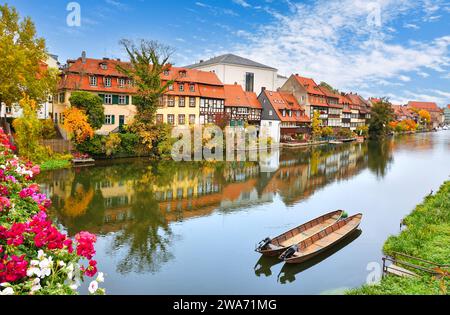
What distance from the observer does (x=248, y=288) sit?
11.7 m

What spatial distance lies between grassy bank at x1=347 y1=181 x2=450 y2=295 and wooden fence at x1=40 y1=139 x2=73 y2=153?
28622mm

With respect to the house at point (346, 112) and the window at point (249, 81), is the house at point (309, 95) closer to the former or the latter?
the window at point (249, 81)

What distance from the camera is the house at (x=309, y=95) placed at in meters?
64.9

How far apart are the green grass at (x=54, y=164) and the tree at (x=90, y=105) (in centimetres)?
497

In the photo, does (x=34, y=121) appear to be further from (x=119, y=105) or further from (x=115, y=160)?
(x=119, y=105)

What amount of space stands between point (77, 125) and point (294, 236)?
25182 millimetres

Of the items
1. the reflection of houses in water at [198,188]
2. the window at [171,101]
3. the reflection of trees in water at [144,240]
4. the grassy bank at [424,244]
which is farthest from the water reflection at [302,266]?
the window at [171,101]

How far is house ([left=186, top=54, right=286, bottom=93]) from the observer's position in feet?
217

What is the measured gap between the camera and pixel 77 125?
33.5 m

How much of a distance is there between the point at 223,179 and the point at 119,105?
62.5 ft

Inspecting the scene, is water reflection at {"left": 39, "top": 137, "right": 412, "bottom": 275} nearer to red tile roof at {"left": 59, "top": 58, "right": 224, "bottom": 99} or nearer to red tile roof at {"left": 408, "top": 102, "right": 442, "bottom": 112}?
red tile roof at {"left": 59, "top": 58, "right": 224, "bottom": 99}

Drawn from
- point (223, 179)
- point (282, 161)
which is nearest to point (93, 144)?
point (223, 179)

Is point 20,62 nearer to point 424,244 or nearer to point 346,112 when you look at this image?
point 424,244

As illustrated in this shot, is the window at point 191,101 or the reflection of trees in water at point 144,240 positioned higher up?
the window at point 191,101
